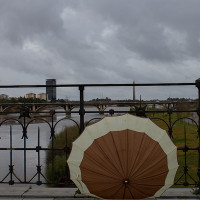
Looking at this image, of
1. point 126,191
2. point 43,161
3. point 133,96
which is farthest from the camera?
point 43,161

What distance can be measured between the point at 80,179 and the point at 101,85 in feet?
4.22

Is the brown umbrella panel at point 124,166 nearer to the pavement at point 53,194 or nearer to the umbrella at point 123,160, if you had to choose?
the umbrella at point 123,160

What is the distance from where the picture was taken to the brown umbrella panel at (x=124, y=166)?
80.4 inches

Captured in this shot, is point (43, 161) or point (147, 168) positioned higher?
point (147, 168)

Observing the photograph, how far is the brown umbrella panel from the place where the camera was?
2.04 m

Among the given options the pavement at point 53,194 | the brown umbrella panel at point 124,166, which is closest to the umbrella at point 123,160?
the brown umbrella panel at point 124,166

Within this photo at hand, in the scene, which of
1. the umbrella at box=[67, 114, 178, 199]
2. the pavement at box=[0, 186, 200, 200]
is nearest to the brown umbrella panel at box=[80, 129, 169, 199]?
the umbrella at box=[67, 114, 178, 199]

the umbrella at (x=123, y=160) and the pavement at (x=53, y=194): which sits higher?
the umbrella at (x=123, y=160)

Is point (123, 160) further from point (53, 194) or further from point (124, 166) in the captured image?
point (53, 194)

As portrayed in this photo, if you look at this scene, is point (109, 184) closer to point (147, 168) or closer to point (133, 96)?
point (147, 168)

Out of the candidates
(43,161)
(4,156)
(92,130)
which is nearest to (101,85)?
(92,130)

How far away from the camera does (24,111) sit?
3.12 meters

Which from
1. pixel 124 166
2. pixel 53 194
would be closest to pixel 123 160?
pixel 124 166

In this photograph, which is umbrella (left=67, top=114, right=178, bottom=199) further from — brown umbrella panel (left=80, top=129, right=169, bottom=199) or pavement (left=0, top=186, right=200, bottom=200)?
pavement (left=0, top=186, right=200, bottom=200)
